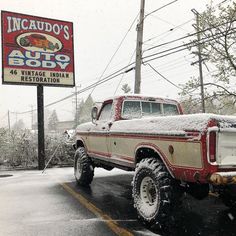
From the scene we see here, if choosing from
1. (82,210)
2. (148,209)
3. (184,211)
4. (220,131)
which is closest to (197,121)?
(220,131)

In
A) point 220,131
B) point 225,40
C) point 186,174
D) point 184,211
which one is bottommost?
point 184,211

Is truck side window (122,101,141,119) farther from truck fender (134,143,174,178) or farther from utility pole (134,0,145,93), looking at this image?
utility pole (134,0,145,93)

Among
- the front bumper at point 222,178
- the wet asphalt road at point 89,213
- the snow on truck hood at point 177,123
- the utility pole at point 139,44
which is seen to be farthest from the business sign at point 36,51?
the front bumper at point 222,178

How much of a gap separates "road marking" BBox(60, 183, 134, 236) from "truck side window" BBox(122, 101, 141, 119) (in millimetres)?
2040

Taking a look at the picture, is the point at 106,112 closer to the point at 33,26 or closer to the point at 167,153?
the point at 167,153

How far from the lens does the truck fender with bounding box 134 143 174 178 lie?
494cm

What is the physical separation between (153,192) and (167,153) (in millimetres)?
839

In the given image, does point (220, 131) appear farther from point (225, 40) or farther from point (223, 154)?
point (225, 40)

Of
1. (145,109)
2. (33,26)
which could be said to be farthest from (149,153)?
(33,26)

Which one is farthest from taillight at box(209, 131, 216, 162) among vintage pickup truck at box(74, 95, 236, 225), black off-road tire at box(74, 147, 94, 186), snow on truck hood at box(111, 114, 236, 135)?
black off-road tire at box(74, 147, 94, 186)

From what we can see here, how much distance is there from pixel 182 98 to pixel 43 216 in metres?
17.2

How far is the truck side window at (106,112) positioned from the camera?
7.68m

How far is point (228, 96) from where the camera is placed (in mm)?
20078

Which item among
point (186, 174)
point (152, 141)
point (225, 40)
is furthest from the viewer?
point (225, 40)
